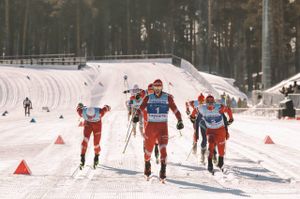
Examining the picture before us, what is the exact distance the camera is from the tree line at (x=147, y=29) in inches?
2825

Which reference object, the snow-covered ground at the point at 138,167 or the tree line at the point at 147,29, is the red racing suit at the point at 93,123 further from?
the tree line at the point at 147,29

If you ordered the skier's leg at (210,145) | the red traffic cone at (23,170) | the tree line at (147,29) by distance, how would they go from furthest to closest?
the tree line at (147,29) < the skier's leg at (210,145) < the red traffic cone at (23,170)

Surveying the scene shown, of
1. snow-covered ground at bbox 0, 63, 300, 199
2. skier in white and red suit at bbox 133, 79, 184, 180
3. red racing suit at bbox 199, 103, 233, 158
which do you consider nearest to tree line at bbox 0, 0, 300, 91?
snow-covered ground at bbox 0, 63, 300, 199

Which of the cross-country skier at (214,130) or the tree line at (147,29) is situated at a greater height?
the tree line at (147,29)

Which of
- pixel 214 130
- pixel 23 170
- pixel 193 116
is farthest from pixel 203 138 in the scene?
pixel 23 170

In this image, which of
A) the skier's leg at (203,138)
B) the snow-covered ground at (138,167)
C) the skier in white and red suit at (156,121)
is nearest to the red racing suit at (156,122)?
the skier in white and red suit at (156,121)

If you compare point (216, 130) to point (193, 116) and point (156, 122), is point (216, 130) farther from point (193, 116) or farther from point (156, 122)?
point (156, 122)

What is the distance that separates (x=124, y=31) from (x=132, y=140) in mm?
70183

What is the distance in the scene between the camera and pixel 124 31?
88000 mm

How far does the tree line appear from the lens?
71.8m

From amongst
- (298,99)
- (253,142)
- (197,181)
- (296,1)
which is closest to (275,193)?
(197,181)

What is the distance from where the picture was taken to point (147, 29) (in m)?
83.6

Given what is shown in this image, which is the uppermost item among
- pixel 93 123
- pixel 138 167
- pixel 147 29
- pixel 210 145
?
pixel 147 29

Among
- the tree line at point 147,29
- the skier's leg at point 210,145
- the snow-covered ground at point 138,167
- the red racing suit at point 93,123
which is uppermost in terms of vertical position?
the tree line at point 147,29
